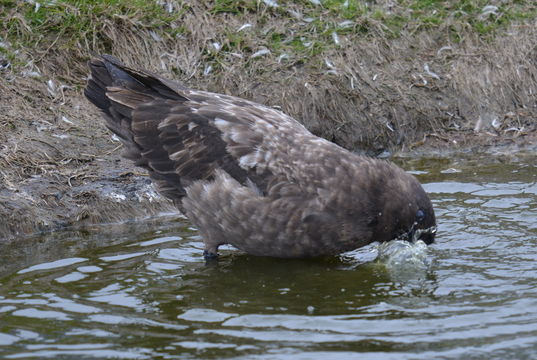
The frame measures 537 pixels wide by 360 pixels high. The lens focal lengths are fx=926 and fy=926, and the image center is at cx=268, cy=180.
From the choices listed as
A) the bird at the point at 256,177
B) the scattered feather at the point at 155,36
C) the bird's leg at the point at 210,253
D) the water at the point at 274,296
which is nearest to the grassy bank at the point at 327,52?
the scattered feather at the point at 155,36

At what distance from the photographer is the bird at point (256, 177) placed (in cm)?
609

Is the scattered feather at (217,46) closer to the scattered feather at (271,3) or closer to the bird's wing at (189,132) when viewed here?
the scattered feather at (271,3)

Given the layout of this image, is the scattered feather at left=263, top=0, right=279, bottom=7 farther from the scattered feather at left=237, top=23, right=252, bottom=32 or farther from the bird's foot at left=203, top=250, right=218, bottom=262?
the bird's foot at left=203, top=250, right=218, bottom=262

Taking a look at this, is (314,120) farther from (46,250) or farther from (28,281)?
(28,281)

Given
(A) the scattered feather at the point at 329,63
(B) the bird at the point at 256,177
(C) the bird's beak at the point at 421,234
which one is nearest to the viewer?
(B) the bird at the point at 256,177

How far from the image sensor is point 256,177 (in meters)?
6.25

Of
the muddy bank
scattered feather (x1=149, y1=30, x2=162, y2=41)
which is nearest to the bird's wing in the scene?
the muddy bank

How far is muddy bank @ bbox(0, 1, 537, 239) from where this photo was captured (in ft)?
26.3

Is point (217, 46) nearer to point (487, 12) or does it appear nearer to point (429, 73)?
point (429, 73)

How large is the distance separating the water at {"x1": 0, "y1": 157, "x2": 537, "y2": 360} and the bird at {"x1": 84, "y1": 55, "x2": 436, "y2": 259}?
227 mm

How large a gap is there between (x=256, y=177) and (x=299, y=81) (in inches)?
116

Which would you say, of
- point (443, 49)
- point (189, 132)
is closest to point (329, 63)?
point (443, 49)

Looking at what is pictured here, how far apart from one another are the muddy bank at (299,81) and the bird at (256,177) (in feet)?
3.75

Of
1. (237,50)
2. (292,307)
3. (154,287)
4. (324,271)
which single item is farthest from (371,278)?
(237,50)
